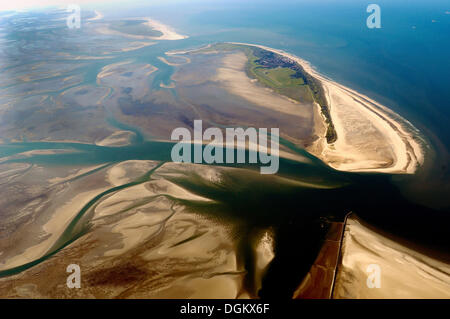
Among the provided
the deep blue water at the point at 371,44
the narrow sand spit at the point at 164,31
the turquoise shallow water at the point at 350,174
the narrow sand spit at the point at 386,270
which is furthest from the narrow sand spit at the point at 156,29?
the narrow sand spit at the point at 386,270

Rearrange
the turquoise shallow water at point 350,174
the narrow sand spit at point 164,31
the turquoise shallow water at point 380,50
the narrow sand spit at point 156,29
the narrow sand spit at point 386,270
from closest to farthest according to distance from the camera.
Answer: the narrow sand spit at point 386,270, the turquoise shallow water at point 350,174, the turquoise shallow water at point 380,50, the narrow sand spit at point 156,29, the narrow sand spit at point 164,31

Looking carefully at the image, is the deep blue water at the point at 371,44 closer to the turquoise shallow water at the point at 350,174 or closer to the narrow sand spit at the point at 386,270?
the turquoise shallow water at the point at 350,174

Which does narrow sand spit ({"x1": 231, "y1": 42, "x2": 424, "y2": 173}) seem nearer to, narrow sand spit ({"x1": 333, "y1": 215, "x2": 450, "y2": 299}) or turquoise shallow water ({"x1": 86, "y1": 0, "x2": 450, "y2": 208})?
turquoise shallow water ({"x1": 86, "y1": 0, "x2": 450, "y2": 208})

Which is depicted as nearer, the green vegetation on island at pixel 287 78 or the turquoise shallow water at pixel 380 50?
the turquoise shallow water at pixel 380 50

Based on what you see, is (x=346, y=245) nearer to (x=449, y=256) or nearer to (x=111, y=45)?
(x=449, y=256)

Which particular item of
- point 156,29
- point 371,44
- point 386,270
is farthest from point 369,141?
point 156,29

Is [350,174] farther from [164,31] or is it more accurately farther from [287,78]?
[164,31]
